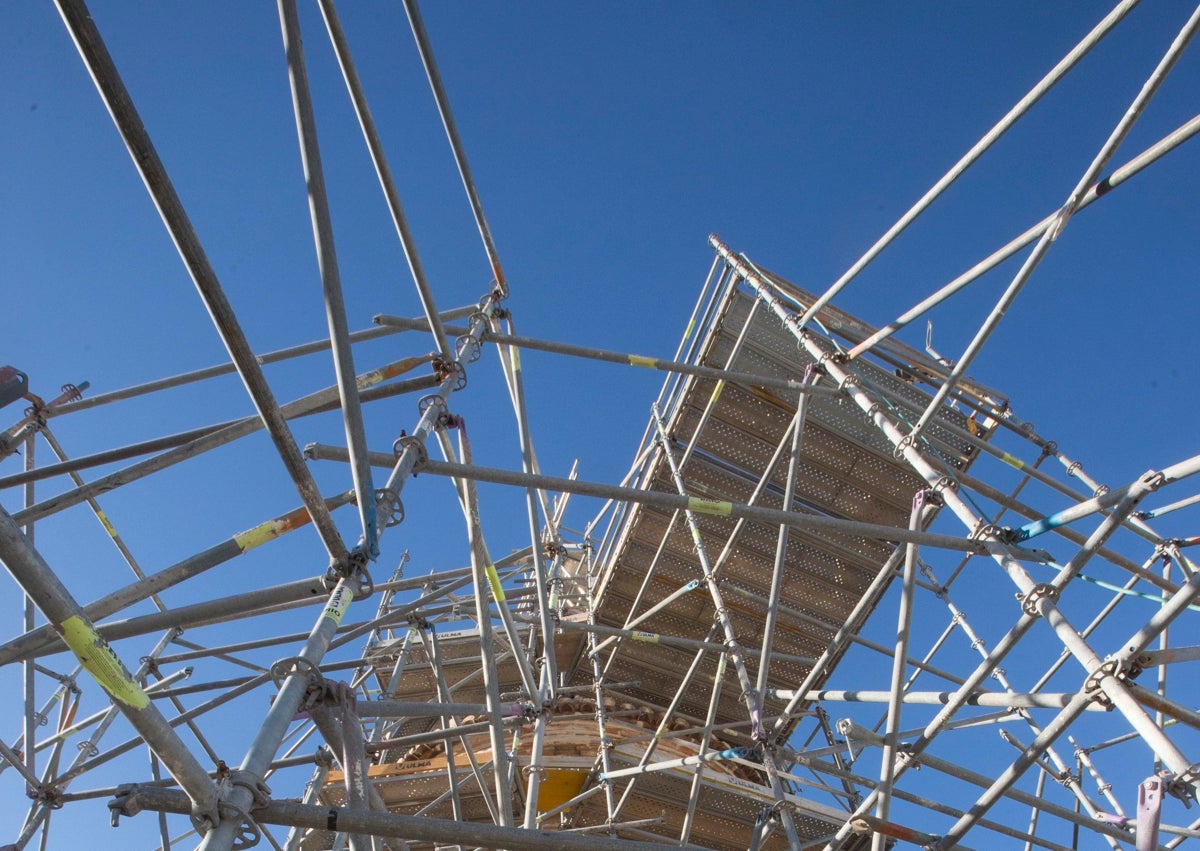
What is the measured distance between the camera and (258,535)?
4.36 metres

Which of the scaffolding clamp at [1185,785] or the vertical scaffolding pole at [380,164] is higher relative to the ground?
the vertical scaffolding pole at [380,164]

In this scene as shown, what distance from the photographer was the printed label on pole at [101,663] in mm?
2697

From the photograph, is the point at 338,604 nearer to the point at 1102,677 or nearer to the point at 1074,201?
the point at 1102,677

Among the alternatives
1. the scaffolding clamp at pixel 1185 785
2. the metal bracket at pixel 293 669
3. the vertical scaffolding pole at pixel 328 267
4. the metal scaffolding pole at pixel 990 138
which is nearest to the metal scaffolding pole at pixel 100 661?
the metal bracket at pixel 293 669

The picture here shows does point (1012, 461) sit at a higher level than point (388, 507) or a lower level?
higher

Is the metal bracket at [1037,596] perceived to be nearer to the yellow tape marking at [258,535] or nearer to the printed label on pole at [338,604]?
the printed label on pole at [338,604]

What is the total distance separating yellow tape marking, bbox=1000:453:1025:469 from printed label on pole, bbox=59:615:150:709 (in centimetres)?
688

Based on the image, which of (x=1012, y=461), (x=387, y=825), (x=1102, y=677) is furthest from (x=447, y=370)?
(x=1012, y=461)

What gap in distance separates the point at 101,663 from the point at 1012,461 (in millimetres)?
7097

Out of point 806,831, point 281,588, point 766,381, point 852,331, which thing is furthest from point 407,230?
point 806,831

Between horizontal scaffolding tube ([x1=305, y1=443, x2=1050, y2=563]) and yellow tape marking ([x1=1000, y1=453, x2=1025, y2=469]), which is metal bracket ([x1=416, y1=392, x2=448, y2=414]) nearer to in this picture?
horizontal scaffolding tube ([x1=305, y1=443, x2=1050, y2=563])

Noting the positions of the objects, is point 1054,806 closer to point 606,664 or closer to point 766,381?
point 766,381

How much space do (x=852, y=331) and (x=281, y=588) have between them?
6.09 metres

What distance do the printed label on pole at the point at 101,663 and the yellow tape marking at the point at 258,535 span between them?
4.49 ft
